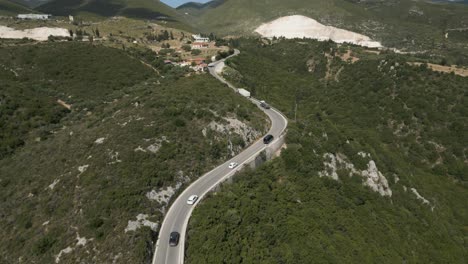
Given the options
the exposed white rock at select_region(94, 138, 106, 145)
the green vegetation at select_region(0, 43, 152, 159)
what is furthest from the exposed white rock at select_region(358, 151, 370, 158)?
the green vegetation at select_region(0, 43, 152, 159)

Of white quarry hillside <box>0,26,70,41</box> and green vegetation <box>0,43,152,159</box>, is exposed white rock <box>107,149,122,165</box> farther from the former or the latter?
white quarry hillside <box>0,26,70,41</box>

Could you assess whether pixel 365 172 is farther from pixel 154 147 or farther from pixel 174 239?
pixel 154 147

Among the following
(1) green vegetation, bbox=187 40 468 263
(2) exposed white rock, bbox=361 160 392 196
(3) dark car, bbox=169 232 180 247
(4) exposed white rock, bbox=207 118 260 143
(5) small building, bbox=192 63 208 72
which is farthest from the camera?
(5) small building, bbox=192 63 208 72

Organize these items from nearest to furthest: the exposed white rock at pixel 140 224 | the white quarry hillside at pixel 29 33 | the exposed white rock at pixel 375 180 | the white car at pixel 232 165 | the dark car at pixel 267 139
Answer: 1. the exposed white rock at pixel 140 224
2. the white car at pixel 232 165
3. the exposed white rock at pixel 375 180
4. the dark car at pixel 267 139
5. the white quarry hillside at pixel 29 33

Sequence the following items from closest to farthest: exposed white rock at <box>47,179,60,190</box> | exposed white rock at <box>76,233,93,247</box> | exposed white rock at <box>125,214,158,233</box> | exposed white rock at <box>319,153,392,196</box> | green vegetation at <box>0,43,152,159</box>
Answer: exposed white rock at <box>76,233,93,247</box>
exposed white rock at <box>125,214,158,233</box>
exposed white rock at <box>47,179,60,190</box>
exposed white rock at <box>319,153,392,196</box>
green vegetation at <box>0,43,152,159</box>

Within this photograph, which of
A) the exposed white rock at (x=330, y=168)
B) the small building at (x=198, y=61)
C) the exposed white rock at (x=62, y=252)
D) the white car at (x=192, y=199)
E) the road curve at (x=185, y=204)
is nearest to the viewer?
the road curve at (x=185, y=204)

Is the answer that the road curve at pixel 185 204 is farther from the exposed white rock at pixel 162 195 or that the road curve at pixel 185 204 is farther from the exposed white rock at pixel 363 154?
the exposed white rock at pixel 363 154

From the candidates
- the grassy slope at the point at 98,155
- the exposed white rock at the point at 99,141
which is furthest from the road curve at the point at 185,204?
the exposed white rock at the point at 99,141
